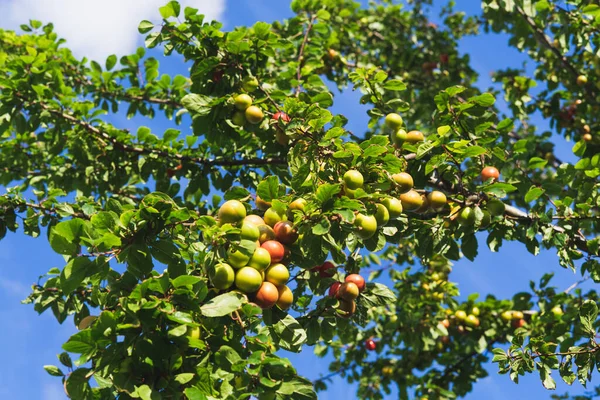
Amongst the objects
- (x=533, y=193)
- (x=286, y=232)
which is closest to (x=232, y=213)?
(x=286, y=232)

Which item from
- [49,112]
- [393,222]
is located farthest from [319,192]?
[49,112]

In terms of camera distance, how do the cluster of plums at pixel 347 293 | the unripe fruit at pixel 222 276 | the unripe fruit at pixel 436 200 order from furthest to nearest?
the unripe fruit at pixel 436 200
the cluster of plums at pixel 347 293
the unripe fruit at pixel 222 276

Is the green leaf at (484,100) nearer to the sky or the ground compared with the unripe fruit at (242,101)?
nearer to the ground

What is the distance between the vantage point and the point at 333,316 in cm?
264

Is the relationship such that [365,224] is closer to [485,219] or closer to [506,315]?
[485,219]

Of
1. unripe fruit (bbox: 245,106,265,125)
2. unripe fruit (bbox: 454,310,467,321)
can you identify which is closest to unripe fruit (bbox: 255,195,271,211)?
unripe fruit (bbox: 245,106,265,125)

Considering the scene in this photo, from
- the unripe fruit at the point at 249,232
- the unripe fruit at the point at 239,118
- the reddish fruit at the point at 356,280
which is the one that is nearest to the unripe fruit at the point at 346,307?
the reddish fruit at the point at 356,280

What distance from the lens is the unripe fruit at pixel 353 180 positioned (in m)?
2.36

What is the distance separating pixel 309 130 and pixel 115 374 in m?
1.63

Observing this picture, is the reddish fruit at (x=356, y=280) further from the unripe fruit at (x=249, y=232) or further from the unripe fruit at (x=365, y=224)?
the unripe fruit at (x=249, y=232)

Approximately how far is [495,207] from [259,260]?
5.42ft

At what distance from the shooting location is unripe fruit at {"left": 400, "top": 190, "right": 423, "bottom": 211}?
2707 mm

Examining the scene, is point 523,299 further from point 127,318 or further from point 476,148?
point 127,318

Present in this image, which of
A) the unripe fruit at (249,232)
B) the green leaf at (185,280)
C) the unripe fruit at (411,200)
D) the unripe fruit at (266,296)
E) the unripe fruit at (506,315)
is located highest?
the unripe fruit at (506,315)
